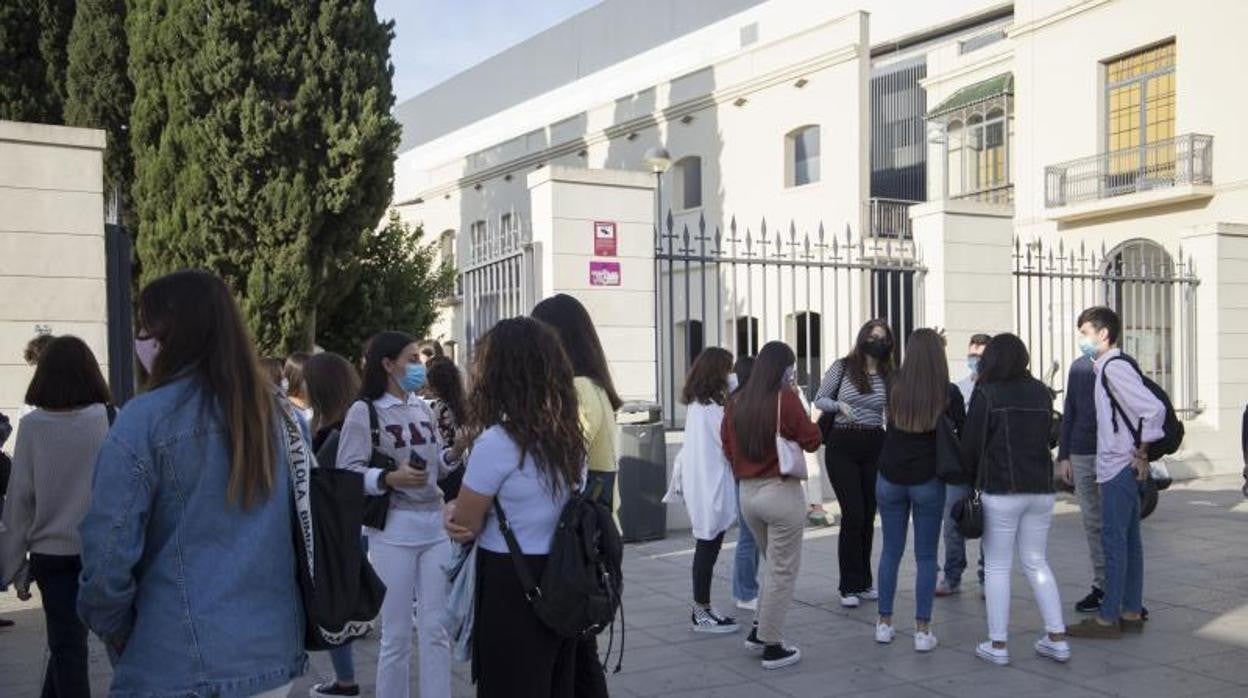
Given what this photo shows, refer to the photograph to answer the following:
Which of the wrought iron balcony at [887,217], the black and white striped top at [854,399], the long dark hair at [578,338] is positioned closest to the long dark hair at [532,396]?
the long dark hair at [578,338]

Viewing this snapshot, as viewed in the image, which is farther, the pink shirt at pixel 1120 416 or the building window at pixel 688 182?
the building window at pixel 688 182

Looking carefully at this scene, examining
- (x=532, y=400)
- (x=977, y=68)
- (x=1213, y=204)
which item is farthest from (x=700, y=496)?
(x=977, y=68)

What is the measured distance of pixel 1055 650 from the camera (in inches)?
222

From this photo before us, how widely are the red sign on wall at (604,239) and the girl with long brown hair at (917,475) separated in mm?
4086

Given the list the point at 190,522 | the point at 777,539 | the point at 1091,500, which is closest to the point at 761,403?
the point at 777,539

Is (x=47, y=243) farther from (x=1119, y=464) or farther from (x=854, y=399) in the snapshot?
(x=1119, y=464)

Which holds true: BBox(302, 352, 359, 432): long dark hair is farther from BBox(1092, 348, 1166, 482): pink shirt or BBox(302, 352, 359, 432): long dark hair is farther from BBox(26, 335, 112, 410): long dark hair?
BBox(1092, 348, 1166, 482): pink shirt

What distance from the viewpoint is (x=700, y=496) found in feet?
21.6

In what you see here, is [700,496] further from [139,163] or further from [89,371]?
[139,163]

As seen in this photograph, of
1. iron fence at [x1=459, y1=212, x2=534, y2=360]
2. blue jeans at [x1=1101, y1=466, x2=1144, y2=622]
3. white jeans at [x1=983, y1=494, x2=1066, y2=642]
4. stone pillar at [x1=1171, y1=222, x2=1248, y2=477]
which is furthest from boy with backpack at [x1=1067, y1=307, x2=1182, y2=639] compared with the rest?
stone pillar at [x1=1171, y1=222, x2=1248, y2=477]

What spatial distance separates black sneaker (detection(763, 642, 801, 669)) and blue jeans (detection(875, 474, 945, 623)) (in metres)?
0.74

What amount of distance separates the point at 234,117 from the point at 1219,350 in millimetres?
12732

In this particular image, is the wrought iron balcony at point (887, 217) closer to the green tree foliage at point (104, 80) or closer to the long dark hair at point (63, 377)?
the green tree foliage at point (104, 80)

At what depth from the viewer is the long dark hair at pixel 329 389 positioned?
213 inches
